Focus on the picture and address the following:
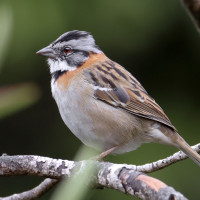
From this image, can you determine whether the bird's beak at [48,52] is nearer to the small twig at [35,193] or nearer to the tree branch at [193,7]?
the small twig at [35,193]

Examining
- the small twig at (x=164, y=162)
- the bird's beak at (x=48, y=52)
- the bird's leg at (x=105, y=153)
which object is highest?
the bird's beak at (x=48, y=52)

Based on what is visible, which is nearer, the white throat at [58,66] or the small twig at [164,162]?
the small twig at [164,162]

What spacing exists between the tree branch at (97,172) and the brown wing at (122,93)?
0.82 meters

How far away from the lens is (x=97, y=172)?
6.21 feet

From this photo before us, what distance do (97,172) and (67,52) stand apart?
1847 mm

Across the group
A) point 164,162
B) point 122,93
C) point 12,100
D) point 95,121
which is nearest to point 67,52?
point 122,93

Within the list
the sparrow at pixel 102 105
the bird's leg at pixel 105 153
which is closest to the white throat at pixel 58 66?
the sparrow at pixel 102 105

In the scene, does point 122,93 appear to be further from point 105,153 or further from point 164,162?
point 164,162

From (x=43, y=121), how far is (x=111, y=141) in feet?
6.24

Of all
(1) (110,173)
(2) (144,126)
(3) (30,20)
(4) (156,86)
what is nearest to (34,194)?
(1) (110,173)

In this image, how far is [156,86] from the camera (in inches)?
175

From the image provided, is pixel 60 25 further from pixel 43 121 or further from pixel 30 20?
pixel 43 121

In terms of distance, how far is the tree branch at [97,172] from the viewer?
4.95 feet

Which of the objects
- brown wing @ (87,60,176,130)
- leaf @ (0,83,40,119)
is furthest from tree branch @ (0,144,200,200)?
brown wing @ (87,60,176,130)
